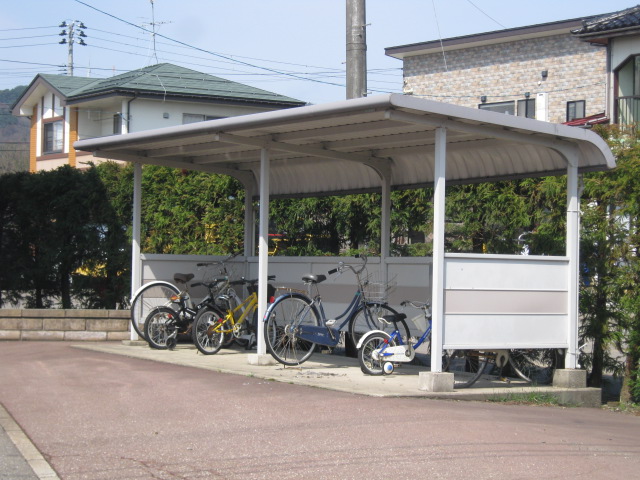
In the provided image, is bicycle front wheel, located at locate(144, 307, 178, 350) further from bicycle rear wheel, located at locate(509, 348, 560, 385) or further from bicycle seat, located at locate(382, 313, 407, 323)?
bicycle rear wheel, located at locate(509, 348, 560, 385)

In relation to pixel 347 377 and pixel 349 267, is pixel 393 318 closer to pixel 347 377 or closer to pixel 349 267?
pixel 347 377

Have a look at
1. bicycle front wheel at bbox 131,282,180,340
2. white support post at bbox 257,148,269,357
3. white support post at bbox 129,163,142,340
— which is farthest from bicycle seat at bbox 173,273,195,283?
white support post at bbox 257,148,269,357

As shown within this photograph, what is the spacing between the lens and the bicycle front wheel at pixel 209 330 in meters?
11.9

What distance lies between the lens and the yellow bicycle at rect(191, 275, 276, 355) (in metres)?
12.0

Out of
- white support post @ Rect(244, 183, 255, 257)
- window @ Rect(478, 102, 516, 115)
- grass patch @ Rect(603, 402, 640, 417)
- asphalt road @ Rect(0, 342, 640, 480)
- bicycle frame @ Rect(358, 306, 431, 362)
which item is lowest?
grass patch @ Rect(603, 402, 640, 417)

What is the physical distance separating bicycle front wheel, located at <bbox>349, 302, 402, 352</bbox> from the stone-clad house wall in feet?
67.0

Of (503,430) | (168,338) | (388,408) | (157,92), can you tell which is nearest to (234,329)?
(168,338)

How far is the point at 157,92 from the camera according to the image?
35875mm

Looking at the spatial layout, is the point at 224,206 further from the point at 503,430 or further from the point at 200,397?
the point at 503,430

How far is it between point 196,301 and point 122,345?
135 cm

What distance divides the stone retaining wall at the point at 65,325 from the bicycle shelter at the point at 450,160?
116 centimetres

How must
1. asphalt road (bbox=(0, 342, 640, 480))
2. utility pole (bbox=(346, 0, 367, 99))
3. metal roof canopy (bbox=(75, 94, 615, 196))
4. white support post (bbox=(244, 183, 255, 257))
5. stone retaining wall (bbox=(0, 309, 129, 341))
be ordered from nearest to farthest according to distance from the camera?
asphalt road (bbox=(0, 342, 640, 480)) < metal roof canopy (bbox=(75, 94, 615, 196)) < stone retaining wall (bbox=(0, 309, 129, 341)) < utility pole (bbox=(346, 0, 367, 99)) < white support post (bbox=(244, 183, 255, 257))

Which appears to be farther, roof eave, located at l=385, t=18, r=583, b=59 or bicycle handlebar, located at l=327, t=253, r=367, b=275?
roof eave, located at l=385, t=18, r=583, b=59

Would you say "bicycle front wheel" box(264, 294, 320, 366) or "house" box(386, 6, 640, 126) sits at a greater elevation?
"house" box(386, 6, 640, 126)
